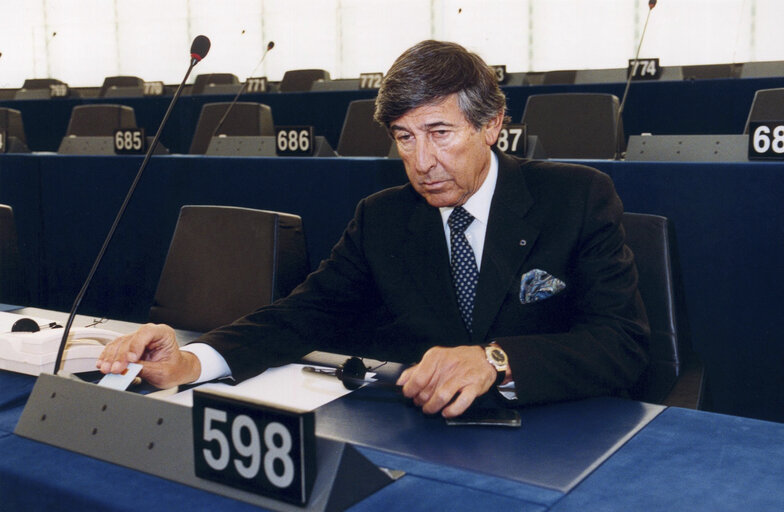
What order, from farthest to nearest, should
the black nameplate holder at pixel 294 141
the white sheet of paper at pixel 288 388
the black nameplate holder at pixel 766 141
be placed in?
the black nameplate holder at pixel 294 141
the black nameplate holder at pixel 766 141
the white sheet of paper at pixel 288 388

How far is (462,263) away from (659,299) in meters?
0.39

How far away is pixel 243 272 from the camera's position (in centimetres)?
189

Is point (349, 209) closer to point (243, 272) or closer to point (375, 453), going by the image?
point (243, 272)

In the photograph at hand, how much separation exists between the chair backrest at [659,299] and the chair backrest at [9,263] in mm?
1615

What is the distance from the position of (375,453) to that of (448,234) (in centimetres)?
61

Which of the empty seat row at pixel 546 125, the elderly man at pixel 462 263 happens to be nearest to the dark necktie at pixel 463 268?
the elderly man at pixel 462 263

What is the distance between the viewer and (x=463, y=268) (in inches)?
54.5

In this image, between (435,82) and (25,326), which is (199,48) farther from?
(25,326)

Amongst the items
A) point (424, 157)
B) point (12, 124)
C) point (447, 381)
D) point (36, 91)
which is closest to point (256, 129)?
point (12, 124)

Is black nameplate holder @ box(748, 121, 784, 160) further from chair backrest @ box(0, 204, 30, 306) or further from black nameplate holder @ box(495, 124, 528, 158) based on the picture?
chair backrest @ box(0, 204, 30, 306)

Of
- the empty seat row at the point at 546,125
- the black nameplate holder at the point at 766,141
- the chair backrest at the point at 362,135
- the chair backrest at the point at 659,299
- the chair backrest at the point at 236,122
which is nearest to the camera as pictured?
the chair backrest at the point at 659,299

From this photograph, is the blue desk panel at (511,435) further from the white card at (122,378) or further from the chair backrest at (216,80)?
the chair backrest at (216,80)

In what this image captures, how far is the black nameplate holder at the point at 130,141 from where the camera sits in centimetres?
318

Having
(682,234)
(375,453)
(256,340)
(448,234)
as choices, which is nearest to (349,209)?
(682,234)
